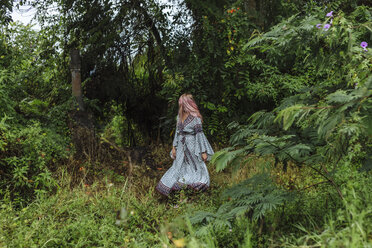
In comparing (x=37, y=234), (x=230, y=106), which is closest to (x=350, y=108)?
(x=37, y=234)

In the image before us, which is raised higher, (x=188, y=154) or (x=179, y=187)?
(x=188, y=154)

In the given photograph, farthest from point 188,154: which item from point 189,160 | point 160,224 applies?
point 160,224

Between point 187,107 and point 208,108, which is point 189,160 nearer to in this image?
point 187,107

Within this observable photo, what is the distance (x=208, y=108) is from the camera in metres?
7.02

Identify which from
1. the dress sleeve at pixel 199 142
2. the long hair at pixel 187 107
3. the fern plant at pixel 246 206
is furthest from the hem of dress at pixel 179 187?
the fern plant at pixel 246 206

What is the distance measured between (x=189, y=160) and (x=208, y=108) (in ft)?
6.20

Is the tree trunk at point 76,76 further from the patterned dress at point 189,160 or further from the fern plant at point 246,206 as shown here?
the fern plant at point 246,206

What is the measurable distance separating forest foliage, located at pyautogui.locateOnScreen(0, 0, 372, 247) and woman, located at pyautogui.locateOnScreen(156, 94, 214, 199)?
0.37 m

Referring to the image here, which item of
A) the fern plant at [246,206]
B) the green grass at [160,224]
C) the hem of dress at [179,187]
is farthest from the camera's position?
the hem of dress at [179,187]

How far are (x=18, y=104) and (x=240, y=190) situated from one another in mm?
4785

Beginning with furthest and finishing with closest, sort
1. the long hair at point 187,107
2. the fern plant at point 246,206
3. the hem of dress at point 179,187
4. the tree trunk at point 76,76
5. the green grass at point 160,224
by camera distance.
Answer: the tree trunk at point 76,76, the long hair at point 187,107, the hem of dress at point 179,187, the fern plant at point 246,206, the green grass at point 160,224

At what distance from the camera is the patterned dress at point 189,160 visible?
5.22 m

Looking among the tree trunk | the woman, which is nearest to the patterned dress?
the woman

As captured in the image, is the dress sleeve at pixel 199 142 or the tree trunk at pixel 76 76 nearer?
the dress sleeve at pixel 199 142
